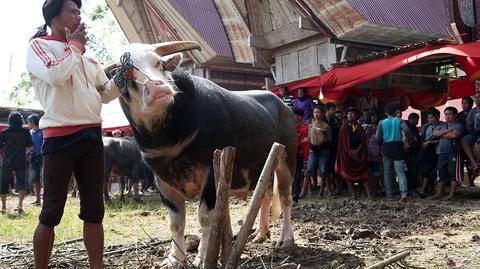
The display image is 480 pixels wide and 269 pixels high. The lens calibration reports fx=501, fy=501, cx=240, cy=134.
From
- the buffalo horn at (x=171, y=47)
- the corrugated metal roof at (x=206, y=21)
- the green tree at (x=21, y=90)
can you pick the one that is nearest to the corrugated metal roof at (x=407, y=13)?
the corrugated metal roof at (x=206, y=21)

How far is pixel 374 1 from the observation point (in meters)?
11.1

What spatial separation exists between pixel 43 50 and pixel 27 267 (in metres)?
1.95

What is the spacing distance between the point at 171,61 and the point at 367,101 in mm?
7961

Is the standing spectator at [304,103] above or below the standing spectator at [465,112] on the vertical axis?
above

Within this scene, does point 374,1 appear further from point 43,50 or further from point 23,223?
point 43,50

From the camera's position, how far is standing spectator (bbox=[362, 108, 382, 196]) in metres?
9.77

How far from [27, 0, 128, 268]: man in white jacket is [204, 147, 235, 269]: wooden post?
86 cm

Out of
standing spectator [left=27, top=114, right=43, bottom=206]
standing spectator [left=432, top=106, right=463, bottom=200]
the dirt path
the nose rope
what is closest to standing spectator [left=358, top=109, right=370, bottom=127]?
standing spectator [left=432, top=106, right=463, bottom=200]

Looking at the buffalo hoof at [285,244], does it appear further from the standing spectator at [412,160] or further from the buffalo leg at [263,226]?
the standing spectator at [412,160]

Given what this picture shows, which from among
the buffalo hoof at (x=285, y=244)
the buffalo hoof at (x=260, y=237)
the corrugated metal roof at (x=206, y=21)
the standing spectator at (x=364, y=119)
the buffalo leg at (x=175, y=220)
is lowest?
the buffalo hoof at (x=260, y=237)

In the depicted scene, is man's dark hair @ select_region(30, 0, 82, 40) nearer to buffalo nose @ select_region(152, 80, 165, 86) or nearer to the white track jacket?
the white track jacket

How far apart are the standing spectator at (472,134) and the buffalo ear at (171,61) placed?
6.19 m

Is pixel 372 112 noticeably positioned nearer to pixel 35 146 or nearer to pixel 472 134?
pixel 472 134

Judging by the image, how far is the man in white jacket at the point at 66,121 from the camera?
306cm
